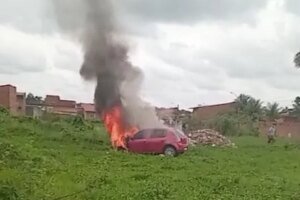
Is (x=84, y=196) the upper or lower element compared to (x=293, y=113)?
lower

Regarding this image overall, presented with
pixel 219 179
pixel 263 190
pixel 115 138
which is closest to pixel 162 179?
pixel 219 179

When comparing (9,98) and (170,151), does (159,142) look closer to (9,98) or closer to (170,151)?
(170,151)

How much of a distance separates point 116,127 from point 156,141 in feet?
17.5

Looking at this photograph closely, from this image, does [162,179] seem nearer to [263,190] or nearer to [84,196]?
[263,190]

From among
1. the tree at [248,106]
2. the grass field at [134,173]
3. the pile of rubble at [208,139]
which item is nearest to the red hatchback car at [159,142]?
the grass field at [134,173]

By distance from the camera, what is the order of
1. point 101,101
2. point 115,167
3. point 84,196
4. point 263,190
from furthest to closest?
point 101,101 < point 115,167 < point 263,190 < point 84,196

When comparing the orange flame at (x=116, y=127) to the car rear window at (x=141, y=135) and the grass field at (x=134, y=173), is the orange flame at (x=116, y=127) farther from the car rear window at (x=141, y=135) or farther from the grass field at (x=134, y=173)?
the car rear window at (x=141, y=135)

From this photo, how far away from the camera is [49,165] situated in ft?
76.4

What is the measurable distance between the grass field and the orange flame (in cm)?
83

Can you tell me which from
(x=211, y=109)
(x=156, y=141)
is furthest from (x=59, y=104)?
(x=156, y=141)

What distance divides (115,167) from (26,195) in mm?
10987

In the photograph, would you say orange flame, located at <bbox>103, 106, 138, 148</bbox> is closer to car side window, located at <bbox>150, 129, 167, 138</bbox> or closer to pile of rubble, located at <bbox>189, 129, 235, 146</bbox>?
car side window, located at <bbox>150, 129, 167, 138</bbox>

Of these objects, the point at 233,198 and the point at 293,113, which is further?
the point at 293,113

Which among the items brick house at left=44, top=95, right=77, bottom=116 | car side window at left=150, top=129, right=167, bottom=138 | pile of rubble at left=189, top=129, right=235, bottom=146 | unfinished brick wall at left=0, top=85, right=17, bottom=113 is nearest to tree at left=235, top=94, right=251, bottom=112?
brick house at left=44, top=95, right=77, bottom=116
